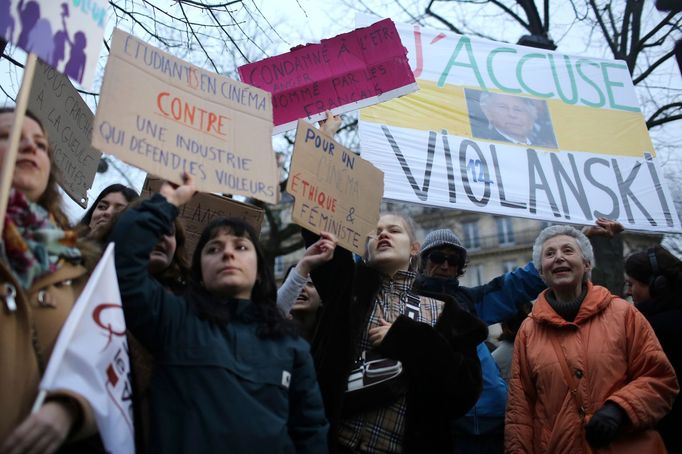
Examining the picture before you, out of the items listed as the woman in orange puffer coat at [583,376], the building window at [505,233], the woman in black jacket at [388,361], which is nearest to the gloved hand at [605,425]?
the woman in orange puffer coat at [583,376]

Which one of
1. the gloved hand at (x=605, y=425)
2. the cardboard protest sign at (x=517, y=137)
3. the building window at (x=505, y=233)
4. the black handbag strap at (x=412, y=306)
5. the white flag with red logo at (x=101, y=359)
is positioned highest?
the building window at (x=505, y=233)

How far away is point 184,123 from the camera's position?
2.29m

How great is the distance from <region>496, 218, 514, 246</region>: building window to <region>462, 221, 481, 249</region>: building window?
133 centimetres

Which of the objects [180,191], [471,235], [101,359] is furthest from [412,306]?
[471,235]

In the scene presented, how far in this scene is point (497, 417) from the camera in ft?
10.5

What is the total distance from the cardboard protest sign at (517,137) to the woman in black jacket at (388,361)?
1.08 metres

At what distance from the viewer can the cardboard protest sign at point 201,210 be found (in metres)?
2.86

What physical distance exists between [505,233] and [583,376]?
119 feet

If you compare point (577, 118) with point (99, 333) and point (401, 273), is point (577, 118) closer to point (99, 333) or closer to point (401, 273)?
point (401, 273)

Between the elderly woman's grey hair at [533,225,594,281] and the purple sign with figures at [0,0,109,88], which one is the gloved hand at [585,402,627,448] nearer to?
the elderly woman's grey hair at [533,225,594,281]

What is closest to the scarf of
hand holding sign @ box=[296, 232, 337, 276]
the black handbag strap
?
hand holding sign @ box=[296, 232, 337, 276]

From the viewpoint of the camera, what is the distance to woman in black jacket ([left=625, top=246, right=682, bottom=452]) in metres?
3.00

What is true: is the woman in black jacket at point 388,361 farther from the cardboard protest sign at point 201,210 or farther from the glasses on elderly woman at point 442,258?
the glasses on elderly woman at point 442,258

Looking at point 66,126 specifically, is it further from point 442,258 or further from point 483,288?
point 483,288
